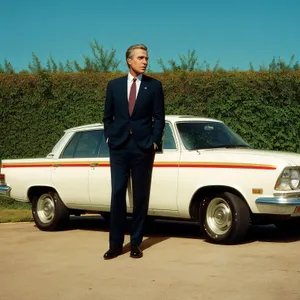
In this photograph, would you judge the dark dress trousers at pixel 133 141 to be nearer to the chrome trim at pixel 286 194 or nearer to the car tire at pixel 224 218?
the car tire at pixel 224 218

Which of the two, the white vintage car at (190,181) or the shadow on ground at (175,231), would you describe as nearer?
the white vintage car at (190,181)

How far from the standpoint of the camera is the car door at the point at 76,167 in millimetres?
9703

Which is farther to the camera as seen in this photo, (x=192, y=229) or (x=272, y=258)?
(x=192, y=229)

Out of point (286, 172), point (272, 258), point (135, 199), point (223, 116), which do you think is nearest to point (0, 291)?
point (135, 199)

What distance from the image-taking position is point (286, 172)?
25.9 ft

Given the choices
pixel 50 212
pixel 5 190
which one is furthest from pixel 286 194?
pixel 5 190

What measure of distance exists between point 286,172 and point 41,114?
7689 millimetres

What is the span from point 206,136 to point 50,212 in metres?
2.89

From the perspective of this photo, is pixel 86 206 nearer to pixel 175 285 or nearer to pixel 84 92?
pixel 175 285

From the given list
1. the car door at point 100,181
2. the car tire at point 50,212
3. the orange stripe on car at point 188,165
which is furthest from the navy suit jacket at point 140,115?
the car tire at point 50,212

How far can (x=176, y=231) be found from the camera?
10.0 m

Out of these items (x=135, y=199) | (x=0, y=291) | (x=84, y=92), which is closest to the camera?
(x=0, y=291)

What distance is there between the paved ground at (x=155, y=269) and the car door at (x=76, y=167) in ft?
2.16

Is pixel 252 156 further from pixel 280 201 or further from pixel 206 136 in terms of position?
pixel 206 136
